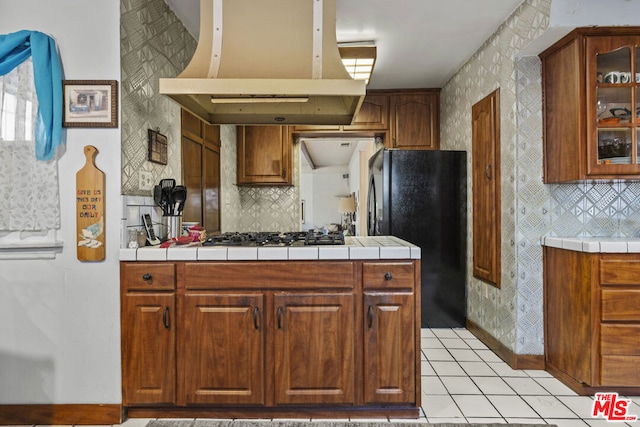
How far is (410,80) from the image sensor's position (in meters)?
3.85

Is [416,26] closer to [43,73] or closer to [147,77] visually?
[147,77]

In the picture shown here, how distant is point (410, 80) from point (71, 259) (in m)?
3.37

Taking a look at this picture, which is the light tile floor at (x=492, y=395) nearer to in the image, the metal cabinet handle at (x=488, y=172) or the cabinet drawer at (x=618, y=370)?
the cabinet drawer at (x=618, y=370)

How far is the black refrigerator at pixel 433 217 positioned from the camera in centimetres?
345

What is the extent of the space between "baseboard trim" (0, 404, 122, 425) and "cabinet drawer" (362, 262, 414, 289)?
1.47 metres

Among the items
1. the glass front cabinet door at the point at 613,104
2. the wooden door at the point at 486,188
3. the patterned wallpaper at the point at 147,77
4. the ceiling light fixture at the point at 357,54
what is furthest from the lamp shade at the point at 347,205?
the glass front cabinet door at the point at 613,104

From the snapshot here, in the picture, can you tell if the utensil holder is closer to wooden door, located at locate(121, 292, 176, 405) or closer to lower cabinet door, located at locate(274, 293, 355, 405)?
wooden door, located at locate(121, 292, 176, 405)

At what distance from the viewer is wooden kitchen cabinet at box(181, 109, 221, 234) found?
8.92ft

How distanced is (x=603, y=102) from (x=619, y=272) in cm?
103

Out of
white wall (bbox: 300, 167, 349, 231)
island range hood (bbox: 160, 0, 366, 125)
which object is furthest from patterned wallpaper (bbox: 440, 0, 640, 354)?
white wall (bbox: 300, 167, 349, 231)

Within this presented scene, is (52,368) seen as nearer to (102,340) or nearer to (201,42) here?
(102,340)

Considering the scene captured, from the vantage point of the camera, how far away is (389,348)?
191 cm

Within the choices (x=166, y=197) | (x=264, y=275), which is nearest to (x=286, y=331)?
(x=264, y=275)

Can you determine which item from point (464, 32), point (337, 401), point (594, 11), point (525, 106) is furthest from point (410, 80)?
point (337, 401)
